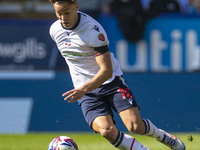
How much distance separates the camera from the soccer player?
6027 mm

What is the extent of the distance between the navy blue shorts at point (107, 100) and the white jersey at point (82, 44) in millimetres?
111

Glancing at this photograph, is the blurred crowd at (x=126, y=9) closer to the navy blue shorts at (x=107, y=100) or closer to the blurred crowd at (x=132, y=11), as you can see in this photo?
the blurred crowd at (x=132, y=11)

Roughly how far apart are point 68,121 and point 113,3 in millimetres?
2874

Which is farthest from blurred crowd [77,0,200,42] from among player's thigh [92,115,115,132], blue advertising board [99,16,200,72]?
player's thigh [92,115,115,132]

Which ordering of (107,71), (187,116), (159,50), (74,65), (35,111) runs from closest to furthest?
1. (107,71)
2. (74,65)
3. (187,116)
4. (35,111)
5. (159,50)

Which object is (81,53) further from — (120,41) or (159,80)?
(120,41)

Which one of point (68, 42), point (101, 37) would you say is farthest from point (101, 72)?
point (68, 42)

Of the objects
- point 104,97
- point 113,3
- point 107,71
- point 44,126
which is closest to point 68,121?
point 44,126

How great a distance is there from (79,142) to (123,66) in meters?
2.60

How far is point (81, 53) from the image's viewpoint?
249 inches

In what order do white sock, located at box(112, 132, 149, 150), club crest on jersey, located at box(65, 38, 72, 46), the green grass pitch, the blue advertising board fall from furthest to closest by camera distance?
the blue advertising board → the green grass pitch → club crest on jersey, located at box(65, 38, 72, 46) → white sock, located at box(112, 132, 149, 150)

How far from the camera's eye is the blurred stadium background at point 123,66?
10.0m

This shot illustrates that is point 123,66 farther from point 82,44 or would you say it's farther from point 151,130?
point 82,44

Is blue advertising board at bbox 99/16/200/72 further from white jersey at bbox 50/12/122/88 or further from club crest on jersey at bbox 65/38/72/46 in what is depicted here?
club crest on jersey at bbox 65/38/72/46
